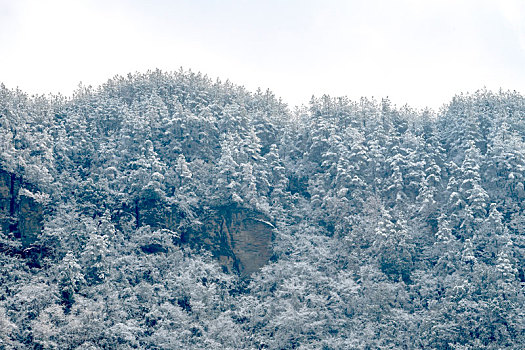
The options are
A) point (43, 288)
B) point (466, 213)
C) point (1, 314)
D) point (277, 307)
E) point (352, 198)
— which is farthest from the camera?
point (352, 198)

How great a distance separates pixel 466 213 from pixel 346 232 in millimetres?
12985

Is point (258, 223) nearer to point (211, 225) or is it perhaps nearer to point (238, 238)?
point (238, 238)

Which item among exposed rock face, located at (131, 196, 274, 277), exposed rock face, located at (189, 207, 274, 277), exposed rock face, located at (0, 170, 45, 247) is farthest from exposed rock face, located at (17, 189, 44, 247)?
exposed rock face, located at (189, 207, 274, 277)

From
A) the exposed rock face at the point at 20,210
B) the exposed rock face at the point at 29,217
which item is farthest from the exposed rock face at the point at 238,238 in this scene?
the exposed rock face at the point at 20,210

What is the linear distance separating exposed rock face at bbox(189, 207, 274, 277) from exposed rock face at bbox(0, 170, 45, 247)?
1629 cm

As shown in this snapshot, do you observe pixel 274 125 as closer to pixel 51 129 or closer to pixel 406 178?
pixel 406 178

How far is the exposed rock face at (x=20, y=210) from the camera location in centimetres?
6094

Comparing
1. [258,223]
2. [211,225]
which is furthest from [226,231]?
[258,223]

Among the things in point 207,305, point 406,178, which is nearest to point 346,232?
point 406,178

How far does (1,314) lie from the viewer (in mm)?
48500

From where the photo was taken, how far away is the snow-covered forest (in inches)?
2142

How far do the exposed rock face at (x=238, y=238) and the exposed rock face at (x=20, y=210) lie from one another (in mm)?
16292

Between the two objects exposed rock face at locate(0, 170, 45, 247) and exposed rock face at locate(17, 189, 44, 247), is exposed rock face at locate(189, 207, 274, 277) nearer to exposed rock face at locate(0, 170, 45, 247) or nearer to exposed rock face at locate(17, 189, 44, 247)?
exposed rock face at locate(17, 189, 44, 247)

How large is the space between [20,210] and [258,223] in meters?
25.2
